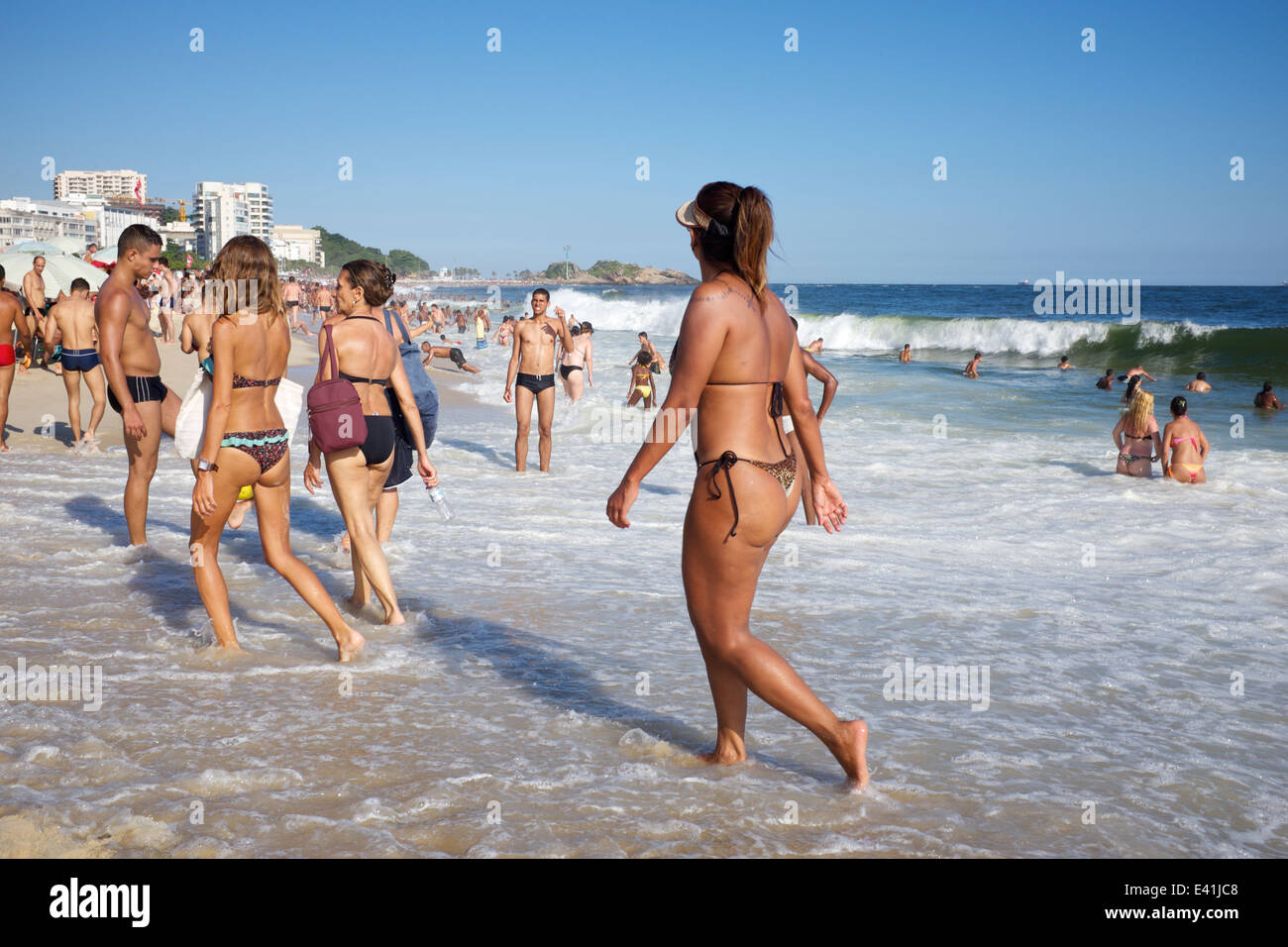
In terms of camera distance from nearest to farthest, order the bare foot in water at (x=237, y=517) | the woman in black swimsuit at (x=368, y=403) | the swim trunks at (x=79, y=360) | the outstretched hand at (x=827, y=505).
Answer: the outstretched hand at (x=827, y=505) → the woman in black swimsuit at (x=368, y=403) → the bare foot in water at (x=237, y=517) → the swim trunks at (x=79, y=360)

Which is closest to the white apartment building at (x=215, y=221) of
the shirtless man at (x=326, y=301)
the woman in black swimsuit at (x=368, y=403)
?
the shirtless man at (x=326, y=301)

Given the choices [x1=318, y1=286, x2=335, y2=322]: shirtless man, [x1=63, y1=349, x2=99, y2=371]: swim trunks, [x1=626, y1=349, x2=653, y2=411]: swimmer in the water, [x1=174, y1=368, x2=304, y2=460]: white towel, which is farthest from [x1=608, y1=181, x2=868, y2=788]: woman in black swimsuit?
[x1=626, y1=349, x2=653, y2=411]: swimmer in the water

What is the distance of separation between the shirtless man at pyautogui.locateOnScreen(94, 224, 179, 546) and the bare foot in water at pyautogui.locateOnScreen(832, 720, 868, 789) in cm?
480

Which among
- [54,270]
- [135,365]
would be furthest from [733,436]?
[54,270]

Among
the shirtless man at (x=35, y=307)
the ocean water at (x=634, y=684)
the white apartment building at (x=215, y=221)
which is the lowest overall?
the ocean water at (x=634, y=684)

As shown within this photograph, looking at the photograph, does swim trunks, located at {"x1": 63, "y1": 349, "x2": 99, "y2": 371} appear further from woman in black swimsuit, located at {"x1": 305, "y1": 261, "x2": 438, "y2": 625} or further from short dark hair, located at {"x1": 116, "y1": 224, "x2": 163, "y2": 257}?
woman in black swimsuit, located at {"x1": 305, "y1": 261, "x2": 438, "y2": 625}

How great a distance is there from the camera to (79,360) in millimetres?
11008

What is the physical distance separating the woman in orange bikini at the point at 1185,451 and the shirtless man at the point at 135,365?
31.5 ft

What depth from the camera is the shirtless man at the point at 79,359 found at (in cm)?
1075

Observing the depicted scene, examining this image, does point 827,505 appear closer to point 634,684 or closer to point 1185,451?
point 634,684

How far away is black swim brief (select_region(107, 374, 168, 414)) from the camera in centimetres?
647

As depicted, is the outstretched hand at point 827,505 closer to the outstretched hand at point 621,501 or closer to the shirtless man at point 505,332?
the outstretched hand at point 621,501
